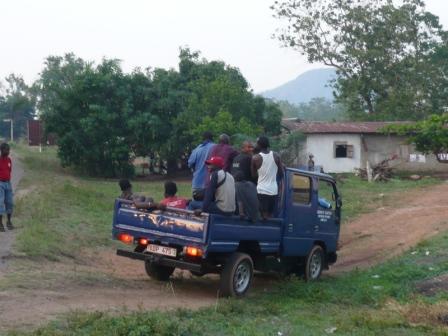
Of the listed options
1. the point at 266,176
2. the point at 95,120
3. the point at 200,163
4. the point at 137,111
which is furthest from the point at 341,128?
the point at 266,176

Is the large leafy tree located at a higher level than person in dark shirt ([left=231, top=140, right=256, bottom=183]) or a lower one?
higher

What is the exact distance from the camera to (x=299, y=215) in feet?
36.4

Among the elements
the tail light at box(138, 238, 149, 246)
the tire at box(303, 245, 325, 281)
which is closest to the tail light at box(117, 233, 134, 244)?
the tail light at box(138, 238, 149, 246)

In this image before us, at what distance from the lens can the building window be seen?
125 feet

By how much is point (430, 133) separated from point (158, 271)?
23.4m

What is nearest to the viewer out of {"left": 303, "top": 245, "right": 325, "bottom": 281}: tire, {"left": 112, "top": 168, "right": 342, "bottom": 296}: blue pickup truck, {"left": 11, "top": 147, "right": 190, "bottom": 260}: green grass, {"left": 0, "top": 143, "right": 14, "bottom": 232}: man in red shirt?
{"left": 112, "top": 168, "right": 342, "bottom": 296}: blue pickup truck

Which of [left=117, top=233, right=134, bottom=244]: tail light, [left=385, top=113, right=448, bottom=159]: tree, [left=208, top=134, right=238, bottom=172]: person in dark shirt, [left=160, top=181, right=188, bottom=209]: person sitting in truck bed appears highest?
[left=385, top=113, right=448, bottom=159]: tree

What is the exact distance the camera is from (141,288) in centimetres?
997

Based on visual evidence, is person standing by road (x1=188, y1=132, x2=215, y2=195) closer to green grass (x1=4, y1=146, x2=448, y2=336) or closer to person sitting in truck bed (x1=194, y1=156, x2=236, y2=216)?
person sitting in truck bed (x1=194, y1=156, x2=236, y2=216)

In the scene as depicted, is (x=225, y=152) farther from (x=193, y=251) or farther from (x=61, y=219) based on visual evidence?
(x=61, y=219)

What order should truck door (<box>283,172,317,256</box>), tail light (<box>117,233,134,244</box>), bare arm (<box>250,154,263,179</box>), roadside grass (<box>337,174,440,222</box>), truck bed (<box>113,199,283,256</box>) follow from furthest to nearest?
roadside grass (<box>337,174,440,222</box>)
truck door (<box>283,172,317,256</box>)
bare arm (<box>250,154,263,179</box>)
tail light (<box>117,233,134,244</box>)
truck bed (<box>113,199,283,256</box>)

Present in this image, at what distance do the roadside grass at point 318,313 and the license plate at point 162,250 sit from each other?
94 centimetres

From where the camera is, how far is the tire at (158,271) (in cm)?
1071

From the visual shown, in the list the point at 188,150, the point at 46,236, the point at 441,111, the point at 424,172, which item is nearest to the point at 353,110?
the point at 441,111
